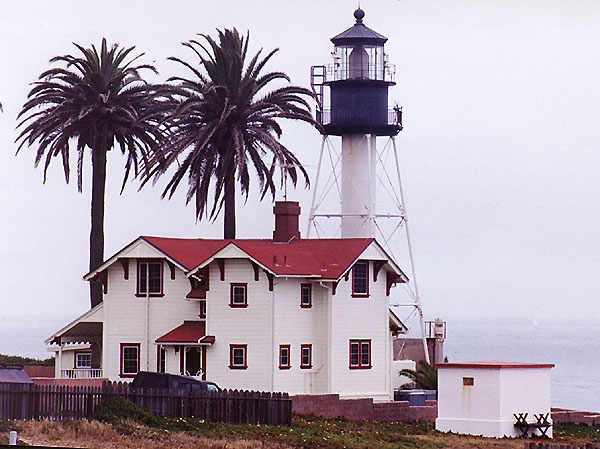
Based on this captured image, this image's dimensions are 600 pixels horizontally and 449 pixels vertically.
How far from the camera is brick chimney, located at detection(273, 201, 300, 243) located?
2539 inches

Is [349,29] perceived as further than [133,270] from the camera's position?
Yes

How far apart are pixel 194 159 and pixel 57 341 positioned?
442 inches

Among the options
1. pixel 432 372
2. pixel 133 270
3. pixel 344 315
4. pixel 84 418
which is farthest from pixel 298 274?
pixel 84 418

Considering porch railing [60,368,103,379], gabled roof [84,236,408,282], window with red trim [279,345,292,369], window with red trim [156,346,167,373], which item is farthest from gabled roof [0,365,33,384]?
window with red trim [279,345,292,369]

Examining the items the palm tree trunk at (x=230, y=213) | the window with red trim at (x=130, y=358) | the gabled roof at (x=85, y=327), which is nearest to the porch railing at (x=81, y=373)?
the window with red trim at (x=130, y=358)

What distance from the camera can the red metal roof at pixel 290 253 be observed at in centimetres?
6078

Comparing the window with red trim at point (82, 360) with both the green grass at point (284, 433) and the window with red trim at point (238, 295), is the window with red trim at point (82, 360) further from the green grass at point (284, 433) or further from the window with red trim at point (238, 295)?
the green grass at point (284, 433)

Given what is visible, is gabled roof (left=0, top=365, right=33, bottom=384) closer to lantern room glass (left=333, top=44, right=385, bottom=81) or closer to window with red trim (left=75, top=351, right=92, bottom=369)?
window with red trim (left=75, top=351, right=92, bottom=369)

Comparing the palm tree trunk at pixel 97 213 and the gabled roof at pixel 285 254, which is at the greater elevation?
Answer: the palm tree trunk at pixel 97 213

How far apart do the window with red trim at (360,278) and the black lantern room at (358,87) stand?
13366 millimetres

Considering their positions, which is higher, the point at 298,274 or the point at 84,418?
the point at 298,274

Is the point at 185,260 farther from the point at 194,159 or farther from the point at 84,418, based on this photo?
the point at 84,418

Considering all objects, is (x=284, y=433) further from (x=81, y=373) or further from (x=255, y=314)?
(x=81, y=373)

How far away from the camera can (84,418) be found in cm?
4553
